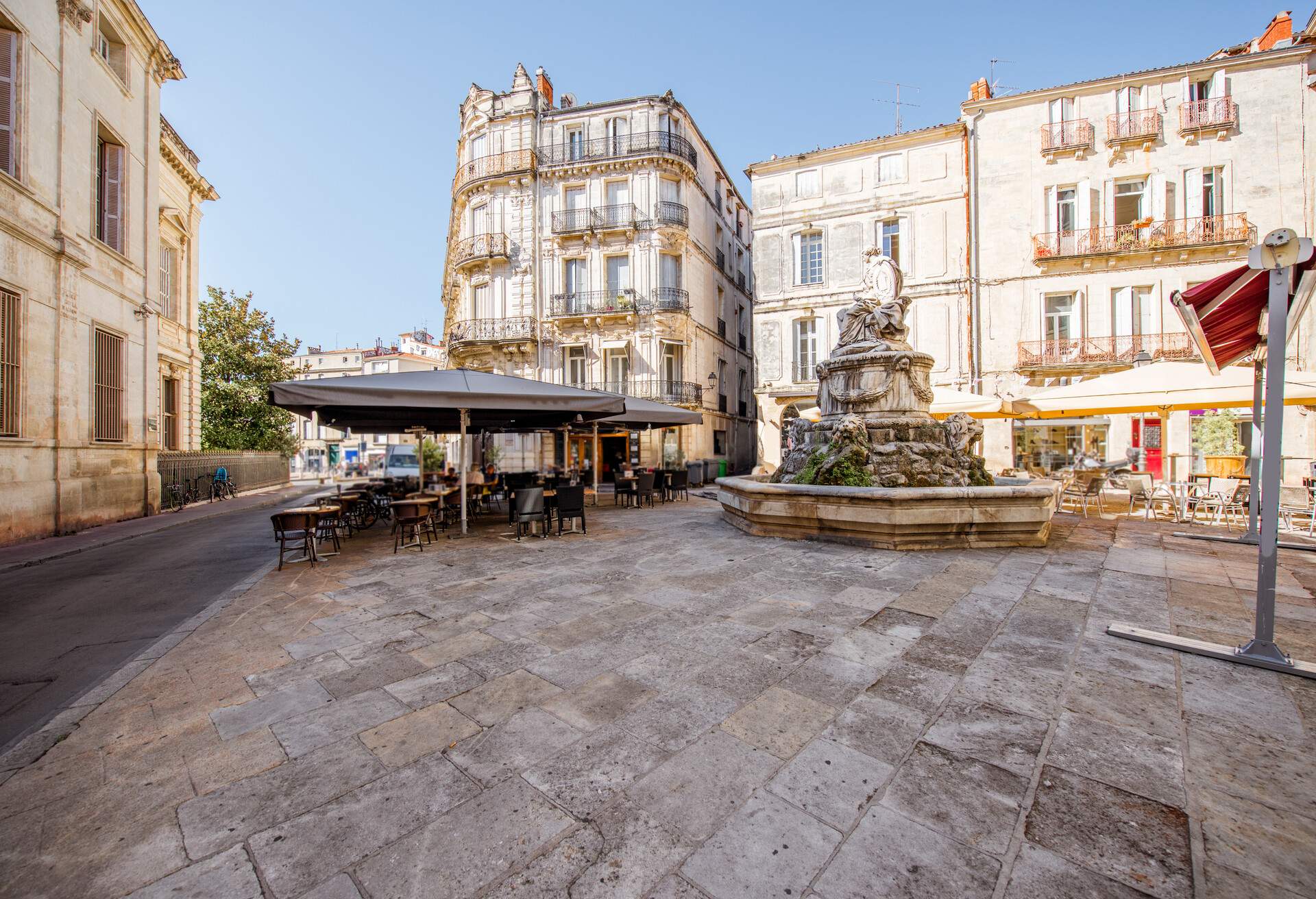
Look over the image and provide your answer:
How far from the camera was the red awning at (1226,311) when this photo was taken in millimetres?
4203

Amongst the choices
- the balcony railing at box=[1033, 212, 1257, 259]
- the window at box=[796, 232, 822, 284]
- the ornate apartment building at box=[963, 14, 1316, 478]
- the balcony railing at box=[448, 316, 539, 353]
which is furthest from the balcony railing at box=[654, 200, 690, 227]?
the balcony railing at box=[1033, 212, 1257, 259]

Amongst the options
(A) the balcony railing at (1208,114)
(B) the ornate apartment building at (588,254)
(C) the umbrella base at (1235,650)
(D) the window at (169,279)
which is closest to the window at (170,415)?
(D) the window at (169,279)

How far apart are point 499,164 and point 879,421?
20611 mm

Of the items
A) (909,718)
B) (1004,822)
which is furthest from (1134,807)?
(909,718)

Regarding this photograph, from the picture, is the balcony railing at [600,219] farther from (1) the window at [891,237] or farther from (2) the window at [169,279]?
(2) the window at [169,279]

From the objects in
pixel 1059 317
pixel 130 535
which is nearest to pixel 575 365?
pixel 130 535

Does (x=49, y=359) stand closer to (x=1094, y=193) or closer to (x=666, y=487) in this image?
(x=666, y=487)

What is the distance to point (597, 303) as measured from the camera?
840 inches

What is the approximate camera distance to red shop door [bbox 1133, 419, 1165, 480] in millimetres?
16109

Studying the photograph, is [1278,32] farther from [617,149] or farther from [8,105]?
[8,105]

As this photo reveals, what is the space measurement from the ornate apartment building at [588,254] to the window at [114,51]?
1086 centimetres

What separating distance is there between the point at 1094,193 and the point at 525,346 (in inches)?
815

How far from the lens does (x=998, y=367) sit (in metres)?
18.1

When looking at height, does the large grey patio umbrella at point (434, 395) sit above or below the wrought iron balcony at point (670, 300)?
below
